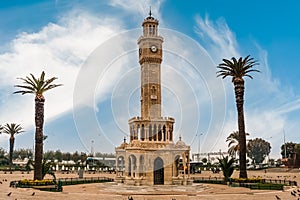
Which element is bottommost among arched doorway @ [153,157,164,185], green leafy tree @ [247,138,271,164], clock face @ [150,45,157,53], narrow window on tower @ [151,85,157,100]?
arched doorway @ [153,157,164,185]

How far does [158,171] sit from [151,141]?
4.08 m

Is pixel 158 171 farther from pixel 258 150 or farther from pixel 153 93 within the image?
pixel 258 150

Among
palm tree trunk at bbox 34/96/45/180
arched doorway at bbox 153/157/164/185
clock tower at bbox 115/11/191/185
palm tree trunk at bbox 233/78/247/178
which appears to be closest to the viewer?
palm tree trunk at bbox 34/96/45/180

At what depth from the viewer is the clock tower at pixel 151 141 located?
46.2m

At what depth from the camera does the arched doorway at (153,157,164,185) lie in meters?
46.9

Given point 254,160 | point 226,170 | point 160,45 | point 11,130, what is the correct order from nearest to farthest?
point 226,170
point 160,45
point 11,130
point 254,160

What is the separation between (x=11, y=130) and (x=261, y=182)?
68808 millimetres

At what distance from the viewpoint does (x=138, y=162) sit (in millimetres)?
45625

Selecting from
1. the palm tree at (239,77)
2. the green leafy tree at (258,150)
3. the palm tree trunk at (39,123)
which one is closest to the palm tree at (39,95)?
the palm tree trunk at (39,123)

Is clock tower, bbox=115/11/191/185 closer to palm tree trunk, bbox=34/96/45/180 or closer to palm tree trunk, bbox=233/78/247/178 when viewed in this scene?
palm tree trunk, bbox=233/78/247/178

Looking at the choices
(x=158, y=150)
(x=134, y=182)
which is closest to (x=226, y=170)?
(x=158, y=150)

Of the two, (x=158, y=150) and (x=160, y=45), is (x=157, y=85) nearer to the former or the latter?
(x=160, y=45)

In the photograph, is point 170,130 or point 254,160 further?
point 254,160

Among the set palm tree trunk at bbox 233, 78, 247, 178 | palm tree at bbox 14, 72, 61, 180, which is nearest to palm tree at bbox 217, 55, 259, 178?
palm tree trunk at bbox 233, 78, 247, 178
